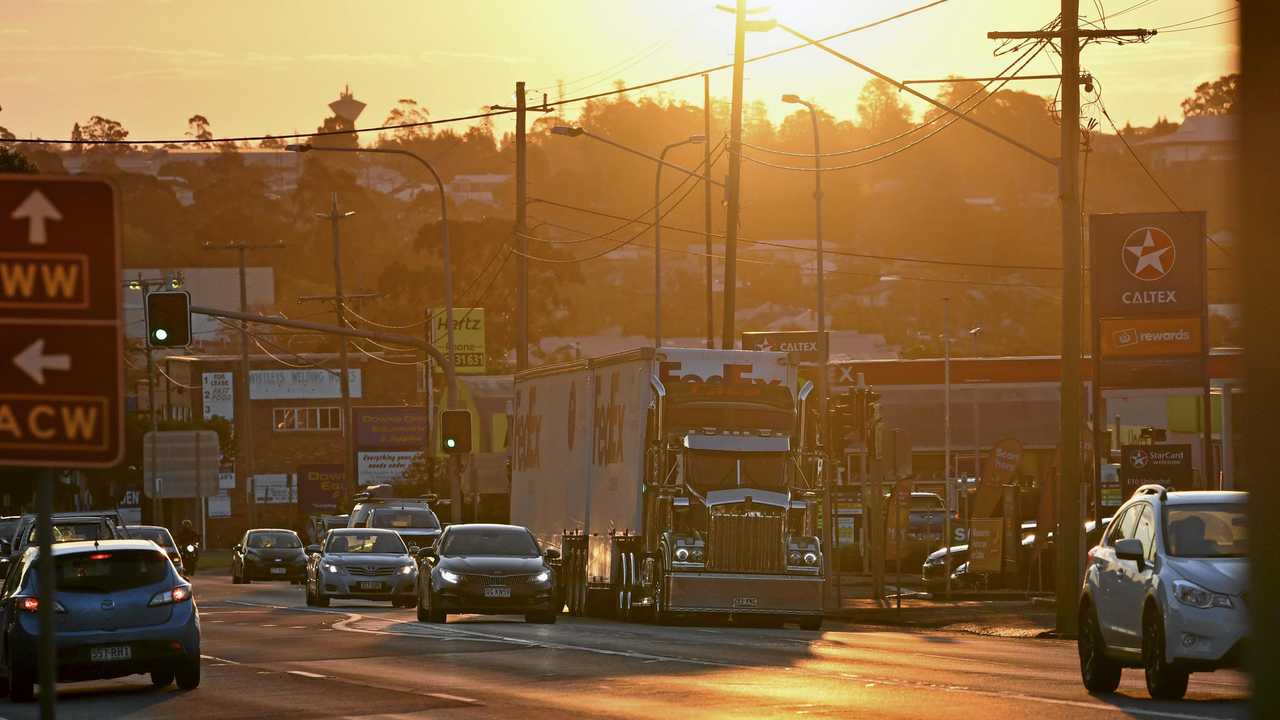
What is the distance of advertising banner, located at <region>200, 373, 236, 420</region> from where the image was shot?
11838cm

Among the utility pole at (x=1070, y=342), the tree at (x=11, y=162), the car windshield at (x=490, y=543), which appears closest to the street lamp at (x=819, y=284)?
the car windshield at (x=490, y=543)

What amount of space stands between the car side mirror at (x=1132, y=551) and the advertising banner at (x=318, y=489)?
94513 millimetres

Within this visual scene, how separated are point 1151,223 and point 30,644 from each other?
1951cm

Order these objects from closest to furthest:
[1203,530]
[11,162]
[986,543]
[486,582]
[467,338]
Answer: [1203,530] → [486,582] → [986,543] → [11,162] → [467,338]

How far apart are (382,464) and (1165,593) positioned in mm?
94580

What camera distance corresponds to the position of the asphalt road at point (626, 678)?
17.1 m

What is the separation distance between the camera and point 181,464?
7675cm

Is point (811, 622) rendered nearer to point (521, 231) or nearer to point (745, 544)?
point (745, 544)

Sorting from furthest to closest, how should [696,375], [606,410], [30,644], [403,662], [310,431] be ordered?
[310,431] < [606,410] < [696,375] < [403,662] < [30,644]

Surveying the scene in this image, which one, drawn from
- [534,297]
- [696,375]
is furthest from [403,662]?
[534,297]

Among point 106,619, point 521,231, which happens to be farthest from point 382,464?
point 106,619

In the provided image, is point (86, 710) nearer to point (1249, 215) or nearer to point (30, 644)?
point (30, 644)

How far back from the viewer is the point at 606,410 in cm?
3441

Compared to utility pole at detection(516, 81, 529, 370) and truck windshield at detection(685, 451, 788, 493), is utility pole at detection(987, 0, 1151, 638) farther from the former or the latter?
utility pole at detection(516, 81, 529, 370)
